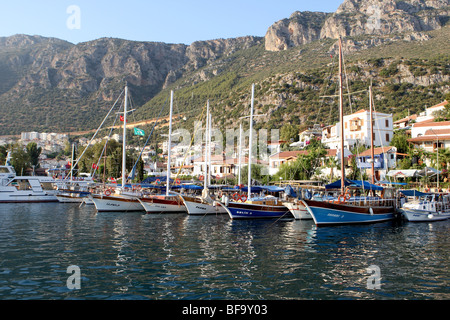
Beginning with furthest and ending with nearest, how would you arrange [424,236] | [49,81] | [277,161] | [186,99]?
[49,81] < [186,99] < [277,161] < [424,236]

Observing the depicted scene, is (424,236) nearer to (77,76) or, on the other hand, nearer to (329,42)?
(329,42)

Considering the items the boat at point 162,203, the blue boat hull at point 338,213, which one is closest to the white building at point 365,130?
the blue boat hull at point 338,213

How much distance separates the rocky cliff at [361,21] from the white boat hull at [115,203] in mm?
127676

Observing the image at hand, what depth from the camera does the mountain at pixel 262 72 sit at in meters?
97.1

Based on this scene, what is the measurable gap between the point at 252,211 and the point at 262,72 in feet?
379

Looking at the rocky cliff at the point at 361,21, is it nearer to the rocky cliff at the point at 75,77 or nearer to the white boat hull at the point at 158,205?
the rocky cliff at the point at 75,77

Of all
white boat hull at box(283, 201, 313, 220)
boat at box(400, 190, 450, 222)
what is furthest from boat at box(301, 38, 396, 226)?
white boat hull at box(283, 201, 313, 220)

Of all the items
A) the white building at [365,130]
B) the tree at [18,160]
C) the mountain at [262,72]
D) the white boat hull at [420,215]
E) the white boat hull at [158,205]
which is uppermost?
the mountain at [262,72]

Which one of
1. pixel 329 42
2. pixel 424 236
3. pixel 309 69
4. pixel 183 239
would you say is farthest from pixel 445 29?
pixel 183 239

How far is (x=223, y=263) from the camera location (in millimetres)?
14148

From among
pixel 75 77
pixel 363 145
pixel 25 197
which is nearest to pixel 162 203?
pixel 25 197

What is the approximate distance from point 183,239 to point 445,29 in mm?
135387
